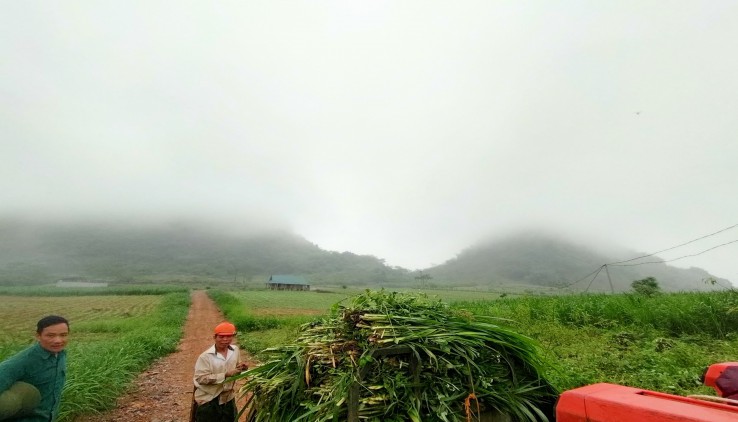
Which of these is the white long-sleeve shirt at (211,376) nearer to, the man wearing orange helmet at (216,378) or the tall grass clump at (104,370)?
the man wearing orange helmet at (216,378)

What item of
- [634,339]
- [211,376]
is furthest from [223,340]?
[634,339]

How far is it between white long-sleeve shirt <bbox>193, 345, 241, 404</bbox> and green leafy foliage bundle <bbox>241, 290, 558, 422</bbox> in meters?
1.61

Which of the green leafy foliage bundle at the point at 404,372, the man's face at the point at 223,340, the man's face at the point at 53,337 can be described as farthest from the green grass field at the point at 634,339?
the man's face at the point at 53,337

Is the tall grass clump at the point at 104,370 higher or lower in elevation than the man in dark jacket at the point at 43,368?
lower

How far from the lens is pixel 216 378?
14.6 feet

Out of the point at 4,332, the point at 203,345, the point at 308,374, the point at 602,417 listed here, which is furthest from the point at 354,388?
the point at 4,332

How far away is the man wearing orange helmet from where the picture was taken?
4.49 meters

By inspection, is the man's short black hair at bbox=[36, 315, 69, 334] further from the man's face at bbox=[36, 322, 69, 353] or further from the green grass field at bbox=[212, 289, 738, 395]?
the green grass field at bbox=[212, 289, 738, 395]

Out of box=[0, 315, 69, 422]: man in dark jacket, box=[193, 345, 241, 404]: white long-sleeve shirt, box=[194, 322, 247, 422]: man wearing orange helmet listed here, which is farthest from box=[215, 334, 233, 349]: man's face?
box=[0, 315, 69, 422]: man in dark jacket

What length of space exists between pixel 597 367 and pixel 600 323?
18.2 feet

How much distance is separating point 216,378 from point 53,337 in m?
1.75

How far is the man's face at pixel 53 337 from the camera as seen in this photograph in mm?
3619

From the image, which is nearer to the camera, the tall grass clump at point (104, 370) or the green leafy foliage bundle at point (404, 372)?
the green leafy foliage bundle at point (404, 372)

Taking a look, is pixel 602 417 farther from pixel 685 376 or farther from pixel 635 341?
pixel 635 341
